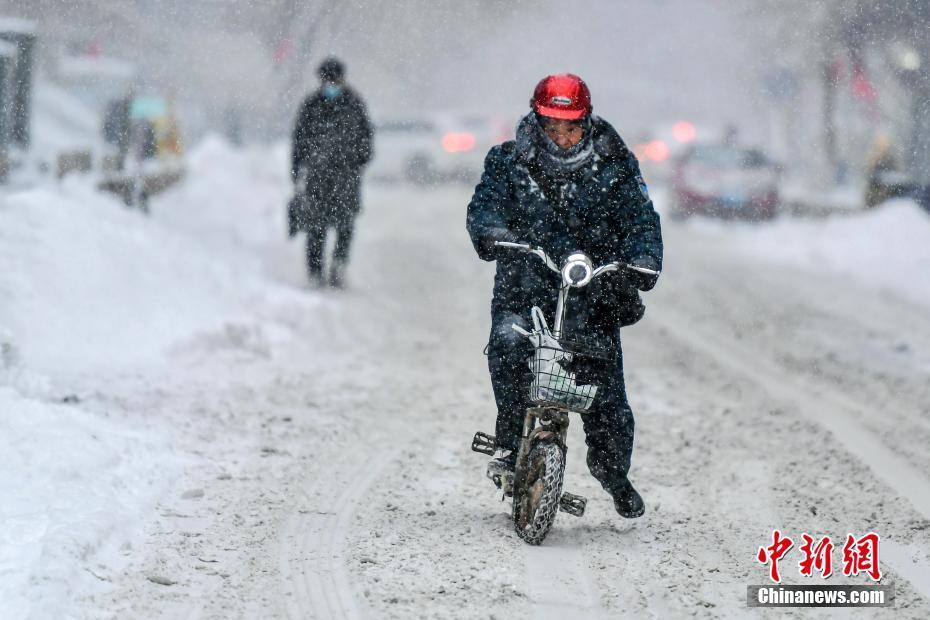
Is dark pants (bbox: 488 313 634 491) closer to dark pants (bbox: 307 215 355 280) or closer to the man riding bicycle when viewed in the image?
the man riding bicycle

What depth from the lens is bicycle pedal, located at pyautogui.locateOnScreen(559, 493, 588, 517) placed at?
17.1ft

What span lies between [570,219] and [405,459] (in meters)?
2.14

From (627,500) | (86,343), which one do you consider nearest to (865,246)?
(86,343)

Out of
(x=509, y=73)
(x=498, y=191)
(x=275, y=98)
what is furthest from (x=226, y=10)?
(x=509, y=73)

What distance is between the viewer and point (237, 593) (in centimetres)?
462

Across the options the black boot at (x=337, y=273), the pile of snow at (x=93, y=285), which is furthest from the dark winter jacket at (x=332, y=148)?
the pile of snow at (x=93, y=285)

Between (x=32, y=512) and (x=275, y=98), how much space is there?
28.8m

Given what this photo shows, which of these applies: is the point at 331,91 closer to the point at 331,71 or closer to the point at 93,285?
the point at 331,71

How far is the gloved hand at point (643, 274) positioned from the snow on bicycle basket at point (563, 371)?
29cm

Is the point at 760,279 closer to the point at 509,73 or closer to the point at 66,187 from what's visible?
the point at 66,187

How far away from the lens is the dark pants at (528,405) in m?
5.19

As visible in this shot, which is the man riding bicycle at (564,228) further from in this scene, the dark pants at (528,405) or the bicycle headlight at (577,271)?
the bicycle headlight at (577,271)

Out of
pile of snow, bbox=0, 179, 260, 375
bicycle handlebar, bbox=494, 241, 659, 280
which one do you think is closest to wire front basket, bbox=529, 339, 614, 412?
bicycle handlebar, bbox=494, 241, 659, 280

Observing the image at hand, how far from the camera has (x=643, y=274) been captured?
4.88m
